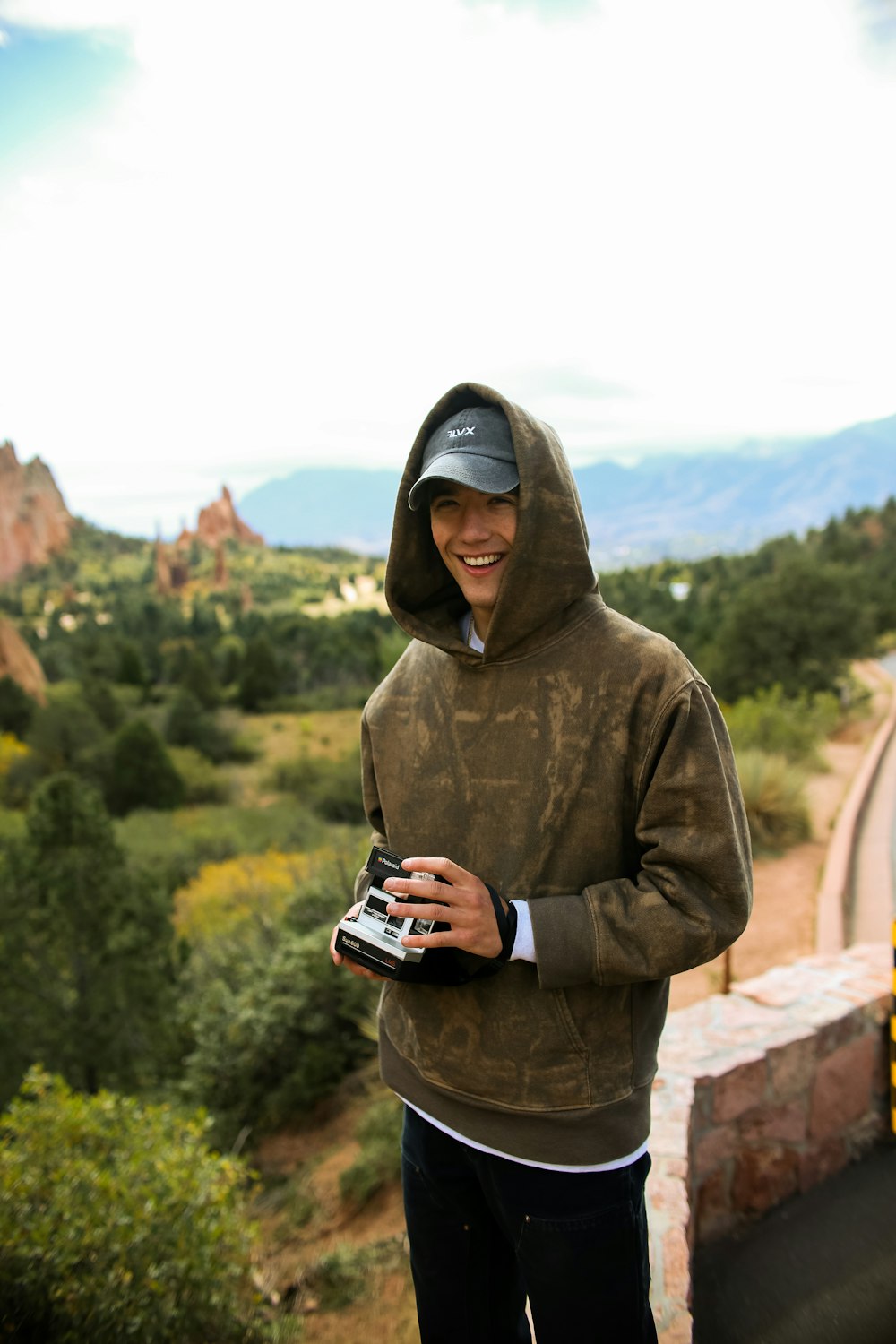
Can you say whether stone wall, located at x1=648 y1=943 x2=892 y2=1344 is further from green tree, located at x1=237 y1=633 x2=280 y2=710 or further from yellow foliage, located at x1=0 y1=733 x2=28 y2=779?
green tree, located at x1=237 y1=633 x2=280 y2=710

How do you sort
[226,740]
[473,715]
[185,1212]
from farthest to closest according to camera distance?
1. [226,740]
2. [185,1212]
3. [473,715]

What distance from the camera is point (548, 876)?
1.48 meters

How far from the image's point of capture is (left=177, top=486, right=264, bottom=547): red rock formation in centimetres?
12196

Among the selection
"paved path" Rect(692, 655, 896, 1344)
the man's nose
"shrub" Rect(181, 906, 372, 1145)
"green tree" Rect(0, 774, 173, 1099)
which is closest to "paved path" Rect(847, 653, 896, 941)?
"paved path" Rect(692, 655, 896, 1344)

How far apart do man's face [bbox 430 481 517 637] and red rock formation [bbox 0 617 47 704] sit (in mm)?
36129

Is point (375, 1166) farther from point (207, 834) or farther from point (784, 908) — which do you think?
point (207, 834)

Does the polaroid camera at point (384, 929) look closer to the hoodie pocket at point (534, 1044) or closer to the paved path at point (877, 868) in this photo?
the hoodie pocket at point (534, 1044)

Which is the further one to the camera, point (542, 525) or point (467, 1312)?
point (467, 1312)

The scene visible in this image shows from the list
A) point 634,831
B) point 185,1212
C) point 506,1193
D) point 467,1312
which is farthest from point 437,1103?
point 185,1212

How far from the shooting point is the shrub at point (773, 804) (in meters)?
8.63

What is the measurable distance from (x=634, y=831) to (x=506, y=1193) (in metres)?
0.69

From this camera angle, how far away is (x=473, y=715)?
156cm

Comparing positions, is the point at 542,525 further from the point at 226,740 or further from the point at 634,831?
the point at 226,740

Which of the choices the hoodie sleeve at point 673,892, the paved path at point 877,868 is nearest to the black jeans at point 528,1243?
the hoodie sleeve at point 673,892
